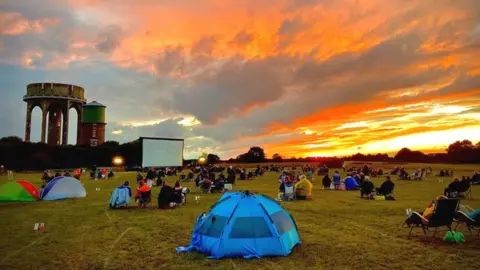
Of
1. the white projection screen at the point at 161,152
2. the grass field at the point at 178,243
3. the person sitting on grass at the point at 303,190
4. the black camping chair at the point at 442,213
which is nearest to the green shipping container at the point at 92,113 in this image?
the white projection screen at the point at 161,152

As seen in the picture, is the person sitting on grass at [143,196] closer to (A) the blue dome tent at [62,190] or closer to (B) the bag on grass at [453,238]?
(A) the blue dome tent at [62,190]

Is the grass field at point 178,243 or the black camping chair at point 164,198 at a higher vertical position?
the black camping chair at point 164,198

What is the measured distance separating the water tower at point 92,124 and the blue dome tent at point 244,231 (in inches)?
3896

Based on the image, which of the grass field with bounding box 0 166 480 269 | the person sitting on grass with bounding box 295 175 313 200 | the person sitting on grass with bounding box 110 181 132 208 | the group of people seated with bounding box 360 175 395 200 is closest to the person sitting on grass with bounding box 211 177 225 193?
the person sitting on grass with bounding box 295 175 313 200

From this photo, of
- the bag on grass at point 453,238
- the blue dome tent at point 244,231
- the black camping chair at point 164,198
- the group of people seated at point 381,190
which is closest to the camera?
the blue dome tent at point 244,231

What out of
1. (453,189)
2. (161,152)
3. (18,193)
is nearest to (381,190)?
(453,189)

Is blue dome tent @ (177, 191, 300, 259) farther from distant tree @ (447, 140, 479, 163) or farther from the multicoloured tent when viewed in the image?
distant tree @ (447, 140, 479, 163)

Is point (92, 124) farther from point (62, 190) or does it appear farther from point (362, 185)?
point (362, 185)

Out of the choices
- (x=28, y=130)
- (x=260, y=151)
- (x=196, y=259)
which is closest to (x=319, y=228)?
(x=196, y=259)

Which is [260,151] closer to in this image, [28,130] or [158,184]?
[28,130]

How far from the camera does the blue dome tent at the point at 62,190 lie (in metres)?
25.0

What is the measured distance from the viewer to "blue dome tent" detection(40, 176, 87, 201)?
25.0 meters

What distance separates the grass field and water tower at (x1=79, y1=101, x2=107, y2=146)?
88.7 metres

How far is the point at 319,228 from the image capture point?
14.6 metres
